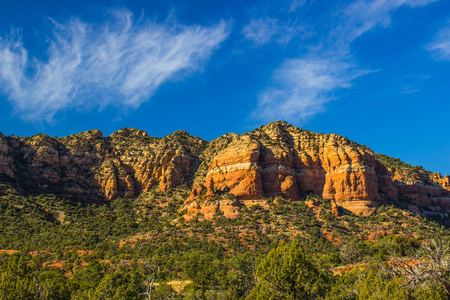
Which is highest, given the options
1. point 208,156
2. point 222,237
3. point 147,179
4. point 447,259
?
point 208,156

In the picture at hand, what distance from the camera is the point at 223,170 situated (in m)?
95.4

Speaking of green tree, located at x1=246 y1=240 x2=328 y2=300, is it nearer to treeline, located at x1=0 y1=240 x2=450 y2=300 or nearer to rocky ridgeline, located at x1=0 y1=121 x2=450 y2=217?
treeline, located at x1=0 y1=240 x2=450 y2=300

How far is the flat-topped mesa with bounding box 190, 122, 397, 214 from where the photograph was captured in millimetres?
89125

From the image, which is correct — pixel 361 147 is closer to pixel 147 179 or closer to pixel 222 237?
pixel 222 237

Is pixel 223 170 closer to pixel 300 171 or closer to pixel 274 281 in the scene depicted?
pixel 300 171

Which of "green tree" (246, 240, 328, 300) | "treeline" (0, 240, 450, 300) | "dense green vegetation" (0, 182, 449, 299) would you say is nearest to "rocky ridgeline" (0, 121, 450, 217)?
"dense green vegetation" (0, 182, 449, 299)

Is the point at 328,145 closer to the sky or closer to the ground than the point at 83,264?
closer to the sky

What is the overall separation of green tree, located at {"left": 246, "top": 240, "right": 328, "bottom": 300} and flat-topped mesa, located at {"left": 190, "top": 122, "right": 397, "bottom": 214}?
2365 inches

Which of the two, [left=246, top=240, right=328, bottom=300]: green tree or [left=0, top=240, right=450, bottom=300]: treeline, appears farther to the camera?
[left=246, top=240, right=328, bottom=300]: green tree

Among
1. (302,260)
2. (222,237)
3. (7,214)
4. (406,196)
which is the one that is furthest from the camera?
(406,196)

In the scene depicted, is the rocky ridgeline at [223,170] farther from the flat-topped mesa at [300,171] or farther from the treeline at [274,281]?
the treeline at [274,281]

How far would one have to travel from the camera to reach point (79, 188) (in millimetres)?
104000

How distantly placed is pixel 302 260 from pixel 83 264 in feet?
153

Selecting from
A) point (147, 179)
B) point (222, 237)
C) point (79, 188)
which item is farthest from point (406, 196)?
point (79, 188)
